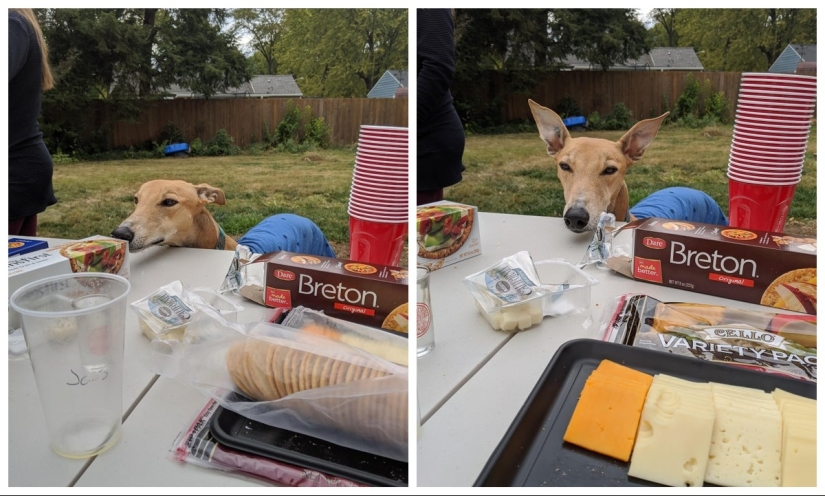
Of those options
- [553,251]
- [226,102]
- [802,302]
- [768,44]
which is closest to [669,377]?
[802,302]

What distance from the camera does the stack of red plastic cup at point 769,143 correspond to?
948 millimetres

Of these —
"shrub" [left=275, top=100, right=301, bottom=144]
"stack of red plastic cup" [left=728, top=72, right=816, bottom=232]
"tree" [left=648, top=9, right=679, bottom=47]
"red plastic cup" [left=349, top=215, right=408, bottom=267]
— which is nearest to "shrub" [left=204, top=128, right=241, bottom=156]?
"shrub" [left=275, top=100, right=301, bottom=144]

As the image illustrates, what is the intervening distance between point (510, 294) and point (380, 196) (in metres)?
0.24

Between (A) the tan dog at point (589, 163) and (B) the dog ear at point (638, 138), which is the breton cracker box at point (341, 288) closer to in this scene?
(A) the tan dog at point (589, 163)

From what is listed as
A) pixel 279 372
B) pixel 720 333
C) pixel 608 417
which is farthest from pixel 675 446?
pixel 279 372

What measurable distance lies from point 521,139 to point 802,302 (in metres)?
0.77

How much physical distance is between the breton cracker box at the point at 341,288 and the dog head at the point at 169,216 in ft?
1.05

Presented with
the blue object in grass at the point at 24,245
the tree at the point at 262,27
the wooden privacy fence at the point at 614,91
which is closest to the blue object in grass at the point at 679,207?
the wooden privacy fence at the point at 614,91

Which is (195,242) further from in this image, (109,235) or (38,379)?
(38,379)

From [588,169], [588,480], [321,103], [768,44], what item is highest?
[768,44]

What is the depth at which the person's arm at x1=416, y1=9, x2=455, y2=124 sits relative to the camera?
74cm

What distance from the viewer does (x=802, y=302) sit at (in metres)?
0.81

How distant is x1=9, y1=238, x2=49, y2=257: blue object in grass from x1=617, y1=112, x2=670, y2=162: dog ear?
3.33 feet

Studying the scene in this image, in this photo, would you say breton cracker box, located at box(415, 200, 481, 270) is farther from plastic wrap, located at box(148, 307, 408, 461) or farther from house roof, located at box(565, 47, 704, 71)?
house roof, located at box(565, 47, 704, 71)
